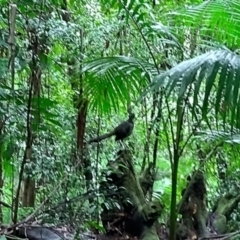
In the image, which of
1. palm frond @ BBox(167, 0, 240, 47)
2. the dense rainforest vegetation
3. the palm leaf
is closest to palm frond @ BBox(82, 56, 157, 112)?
the dense rainforest vegetation

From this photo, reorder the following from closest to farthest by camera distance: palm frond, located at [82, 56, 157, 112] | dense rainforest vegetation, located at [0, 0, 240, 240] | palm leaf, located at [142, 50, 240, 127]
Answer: palm leaf, located at [142, 50, 240, 127] < dense rainforest vegetation, located at [0, 0, 240, 240] < palm frond, located at [82, 56, 157, 112]

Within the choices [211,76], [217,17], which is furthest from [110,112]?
[211,76]

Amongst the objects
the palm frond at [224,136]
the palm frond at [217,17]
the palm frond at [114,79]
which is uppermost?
the palm frond at [217,17]

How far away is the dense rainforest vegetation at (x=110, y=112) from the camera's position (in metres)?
1.79

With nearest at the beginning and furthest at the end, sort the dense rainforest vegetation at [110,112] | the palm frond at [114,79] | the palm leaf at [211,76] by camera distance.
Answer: the palm leaf at [211,76] → the dense rainforest vegetation at [110,112] → the palm frond at [114,79]

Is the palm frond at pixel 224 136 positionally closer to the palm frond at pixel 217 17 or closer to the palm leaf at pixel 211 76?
the palm frond at pixel 217 17

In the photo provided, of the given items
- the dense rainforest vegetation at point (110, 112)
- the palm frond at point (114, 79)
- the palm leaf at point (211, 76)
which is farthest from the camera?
the palm frond at point (114, 79)

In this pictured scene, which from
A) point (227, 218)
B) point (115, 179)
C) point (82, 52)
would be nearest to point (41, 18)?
point (82, 52)

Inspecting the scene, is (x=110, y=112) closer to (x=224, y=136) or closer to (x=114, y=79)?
(x=114, y=79)

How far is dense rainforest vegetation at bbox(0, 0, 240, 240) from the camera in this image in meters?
1.79

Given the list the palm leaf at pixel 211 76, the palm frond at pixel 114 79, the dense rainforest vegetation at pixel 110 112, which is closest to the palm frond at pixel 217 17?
the dense rainforest vegetation at pixel 110 112

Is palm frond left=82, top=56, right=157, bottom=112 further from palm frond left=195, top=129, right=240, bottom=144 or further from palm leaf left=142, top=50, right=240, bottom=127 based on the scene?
palm leaf left=142, top=50, right=240, bottom=127

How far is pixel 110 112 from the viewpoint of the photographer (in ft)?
7.68

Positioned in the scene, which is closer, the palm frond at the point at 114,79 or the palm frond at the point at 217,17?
the palm frond at the point at 217,17
